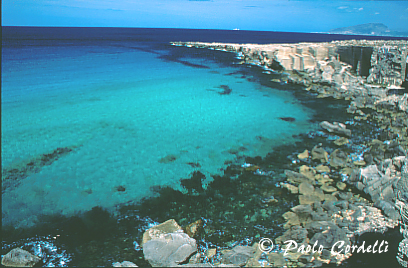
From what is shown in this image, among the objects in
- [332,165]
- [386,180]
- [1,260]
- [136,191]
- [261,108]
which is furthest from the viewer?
[261,108]

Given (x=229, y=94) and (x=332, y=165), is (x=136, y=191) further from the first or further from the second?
(x=229, y=94)

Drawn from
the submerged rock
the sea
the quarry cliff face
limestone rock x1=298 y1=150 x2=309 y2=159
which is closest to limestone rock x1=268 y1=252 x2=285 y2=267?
the sea

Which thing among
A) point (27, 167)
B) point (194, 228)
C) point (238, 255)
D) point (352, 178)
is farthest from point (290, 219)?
point (27, 167)

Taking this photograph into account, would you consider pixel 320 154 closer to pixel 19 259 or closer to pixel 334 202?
pixel 334 202

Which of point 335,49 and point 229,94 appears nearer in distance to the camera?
point 229,94

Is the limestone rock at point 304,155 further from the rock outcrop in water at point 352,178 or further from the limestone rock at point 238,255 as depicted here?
the limestone rock at point 238,255

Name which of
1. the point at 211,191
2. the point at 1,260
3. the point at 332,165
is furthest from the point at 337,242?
the point at 1,260

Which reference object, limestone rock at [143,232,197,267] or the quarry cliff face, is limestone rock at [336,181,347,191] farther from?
the quarry cliff face

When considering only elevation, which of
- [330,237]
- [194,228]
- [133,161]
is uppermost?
[133,161]
